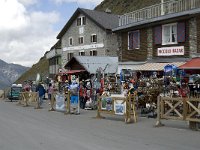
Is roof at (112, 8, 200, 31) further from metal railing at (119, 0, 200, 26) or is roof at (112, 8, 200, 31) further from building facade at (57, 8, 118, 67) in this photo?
building facade at (57, 8, 118, 67)

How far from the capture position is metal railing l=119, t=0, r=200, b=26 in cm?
2484

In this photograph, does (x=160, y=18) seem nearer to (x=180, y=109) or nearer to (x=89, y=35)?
(x=180, y=109)

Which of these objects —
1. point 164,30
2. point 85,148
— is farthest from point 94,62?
point 85,148

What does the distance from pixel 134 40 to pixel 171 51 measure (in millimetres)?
4345

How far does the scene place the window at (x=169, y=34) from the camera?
1017 inches

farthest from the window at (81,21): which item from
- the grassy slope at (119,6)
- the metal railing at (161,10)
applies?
the grassy slope at (119,6)

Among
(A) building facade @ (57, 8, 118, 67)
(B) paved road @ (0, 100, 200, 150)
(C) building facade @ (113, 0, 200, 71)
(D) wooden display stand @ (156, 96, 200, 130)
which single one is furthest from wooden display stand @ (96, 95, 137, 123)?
(A) building facade @ (57, 8, 118, 67)

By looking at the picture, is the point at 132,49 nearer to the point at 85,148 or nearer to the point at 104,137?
the point at 104,137

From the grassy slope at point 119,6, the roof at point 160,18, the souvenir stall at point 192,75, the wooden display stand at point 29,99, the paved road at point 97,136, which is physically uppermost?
the grassy slope at point 119,6

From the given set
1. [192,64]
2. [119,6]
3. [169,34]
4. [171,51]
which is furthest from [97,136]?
[119,6]

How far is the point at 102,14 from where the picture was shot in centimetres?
→ 4800

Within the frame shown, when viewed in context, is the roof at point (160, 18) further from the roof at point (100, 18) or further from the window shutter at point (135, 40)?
the roof at point (100, 18)

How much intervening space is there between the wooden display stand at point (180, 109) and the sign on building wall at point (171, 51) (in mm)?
10958

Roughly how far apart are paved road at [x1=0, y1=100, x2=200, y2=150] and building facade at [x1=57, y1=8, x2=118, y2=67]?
27915 millimetres
